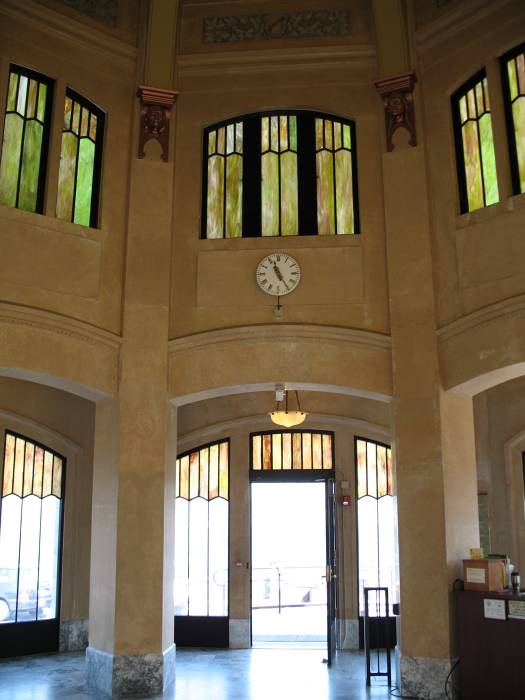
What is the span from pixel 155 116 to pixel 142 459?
13.5 ft

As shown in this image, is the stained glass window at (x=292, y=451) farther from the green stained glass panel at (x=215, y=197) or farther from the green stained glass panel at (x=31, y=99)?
the green stained glass panel at (x=31, y=99)

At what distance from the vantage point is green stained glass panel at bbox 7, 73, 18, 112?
350 inches

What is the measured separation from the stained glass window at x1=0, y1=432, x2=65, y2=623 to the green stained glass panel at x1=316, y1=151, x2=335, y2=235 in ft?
16.5

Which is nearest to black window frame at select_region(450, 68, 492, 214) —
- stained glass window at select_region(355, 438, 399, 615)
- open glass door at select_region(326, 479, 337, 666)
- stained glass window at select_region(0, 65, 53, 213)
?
open glass door at select_region(326, 479, 337, 666)

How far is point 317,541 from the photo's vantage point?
19.2m

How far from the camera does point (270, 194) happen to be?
376 inches

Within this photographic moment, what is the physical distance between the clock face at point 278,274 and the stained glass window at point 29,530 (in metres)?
4.22

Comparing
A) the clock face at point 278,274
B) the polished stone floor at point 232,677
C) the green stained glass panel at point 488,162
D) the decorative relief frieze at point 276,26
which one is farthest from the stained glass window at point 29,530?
the green stained glass panel at point 488,162

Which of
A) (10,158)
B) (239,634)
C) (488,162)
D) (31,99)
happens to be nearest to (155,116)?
(31,99)

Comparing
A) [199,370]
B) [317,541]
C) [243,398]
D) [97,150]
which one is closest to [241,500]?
[243,398]

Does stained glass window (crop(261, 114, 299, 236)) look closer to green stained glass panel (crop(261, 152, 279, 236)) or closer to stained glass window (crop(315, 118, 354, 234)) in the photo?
green stained glass panel (crop(261, 152, 279, 236))

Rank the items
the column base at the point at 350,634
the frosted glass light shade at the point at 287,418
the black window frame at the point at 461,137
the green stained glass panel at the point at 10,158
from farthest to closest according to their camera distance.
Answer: the column base at the point at 350,634 → the frosted glass light shade at the point at 287,418 → the black window frame at the point at 461,137 → the green stained glass panel at the point at 10,158

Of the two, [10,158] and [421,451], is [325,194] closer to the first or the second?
[421,451]

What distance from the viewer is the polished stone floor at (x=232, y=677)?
8188mm
